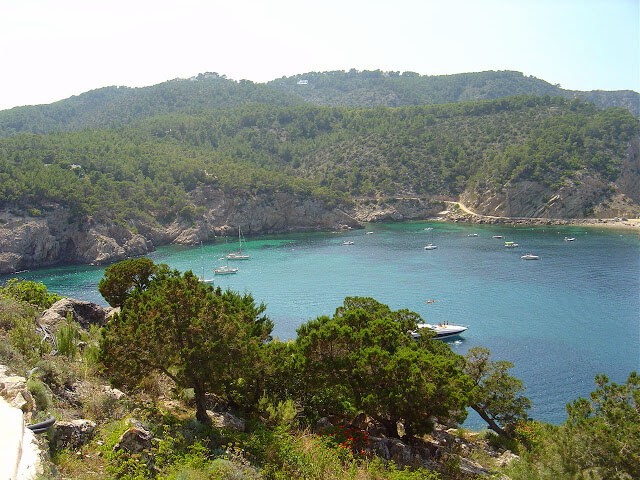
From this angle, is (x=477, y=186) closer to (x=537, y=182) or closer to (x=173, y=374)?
(x=537, y=182)

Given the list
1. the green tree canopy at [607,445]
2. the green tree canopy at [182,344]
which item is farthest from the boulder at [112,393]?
the green tree canopy at [607,445]

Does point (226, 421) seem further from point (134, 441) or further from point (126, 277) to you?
point (126, 277)

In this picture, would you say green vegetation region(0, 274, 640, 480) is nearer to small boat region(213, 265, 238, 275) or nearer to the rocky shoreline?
small boat region(213, 265, 238, 275)

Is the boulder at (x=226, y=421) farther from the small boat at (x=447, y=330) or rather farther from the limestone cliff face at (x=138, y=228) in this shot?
the limestone cliff face at (x=138, y=228)

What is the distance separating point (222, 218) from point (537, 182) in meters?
63.4

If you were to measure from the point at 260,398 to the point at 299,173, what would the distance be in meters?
Result: 107

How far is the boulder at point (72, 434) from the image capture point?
8352 millimetres

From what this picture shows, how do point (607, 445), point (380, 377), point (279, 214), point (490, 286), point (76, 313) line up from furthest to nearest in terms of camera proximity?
point (279, 214) < point (490, 286) < point (76, 313) < point (380, 377) < point (607, 445)

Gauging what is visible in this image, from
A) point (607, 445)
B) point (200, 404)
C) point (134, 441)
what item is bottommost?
point (607, 445)

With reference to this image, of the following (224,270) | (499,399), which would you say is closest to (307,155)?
(224,270)

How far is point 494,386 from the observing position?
2100 centimetres

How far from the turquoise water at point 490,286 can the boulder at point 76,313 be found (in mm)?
18199

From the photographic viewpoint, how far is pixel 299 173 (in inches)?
4692

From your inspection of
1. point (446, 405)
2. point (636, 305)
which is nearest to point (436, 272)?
point (636, 305)
